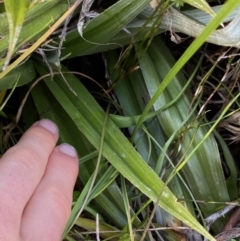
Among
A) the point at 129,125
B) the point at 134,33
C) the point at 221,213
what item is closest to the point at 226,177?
the point at 221,213

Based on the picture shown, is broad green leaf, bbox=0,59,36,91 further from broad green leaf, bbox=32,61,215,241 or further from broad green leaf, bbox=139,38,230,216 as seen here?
broad green leaf, bbox=139,38,230,216

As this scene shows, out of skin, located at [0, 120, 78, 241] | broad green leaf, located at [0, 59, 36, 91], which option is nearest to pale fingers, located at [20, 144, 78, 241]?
skin, located at [0, 120, 78, 241]

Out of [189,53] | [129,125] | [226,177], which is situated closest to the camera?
[189,53]

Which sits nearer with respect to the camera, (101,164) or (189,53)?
(189,53)

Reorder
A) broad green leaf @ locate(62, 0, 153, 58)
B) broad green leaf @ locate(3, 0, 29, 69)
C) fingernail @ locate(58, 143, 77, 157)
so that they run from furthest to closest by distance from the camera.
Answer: fingernail @ locate(58, 143, 77, 157)
broad green leaf @ locate(62, 0, 153, 58)
broad green leaf @ locate(3, 0, 29, 69)

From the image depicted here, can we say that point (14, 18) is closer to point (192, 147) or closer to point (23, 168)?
point (23, 168)

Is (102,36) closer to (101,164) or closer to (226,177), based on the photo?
(101,164)

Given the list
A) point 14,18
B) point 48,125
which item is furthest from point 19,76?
point 14,18

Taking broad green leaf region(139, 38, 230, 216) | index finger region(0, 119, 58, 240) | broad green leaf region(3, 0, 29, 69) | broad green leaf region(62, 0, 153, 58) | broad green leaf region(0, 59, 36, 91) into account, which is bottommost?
broad green leaf region(139, 38, 230, 216)

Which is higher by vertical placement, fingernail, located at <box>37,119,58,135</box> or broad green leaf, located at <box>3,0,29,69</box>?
broad green leaf, located at <box>3,0,29,69</box>
